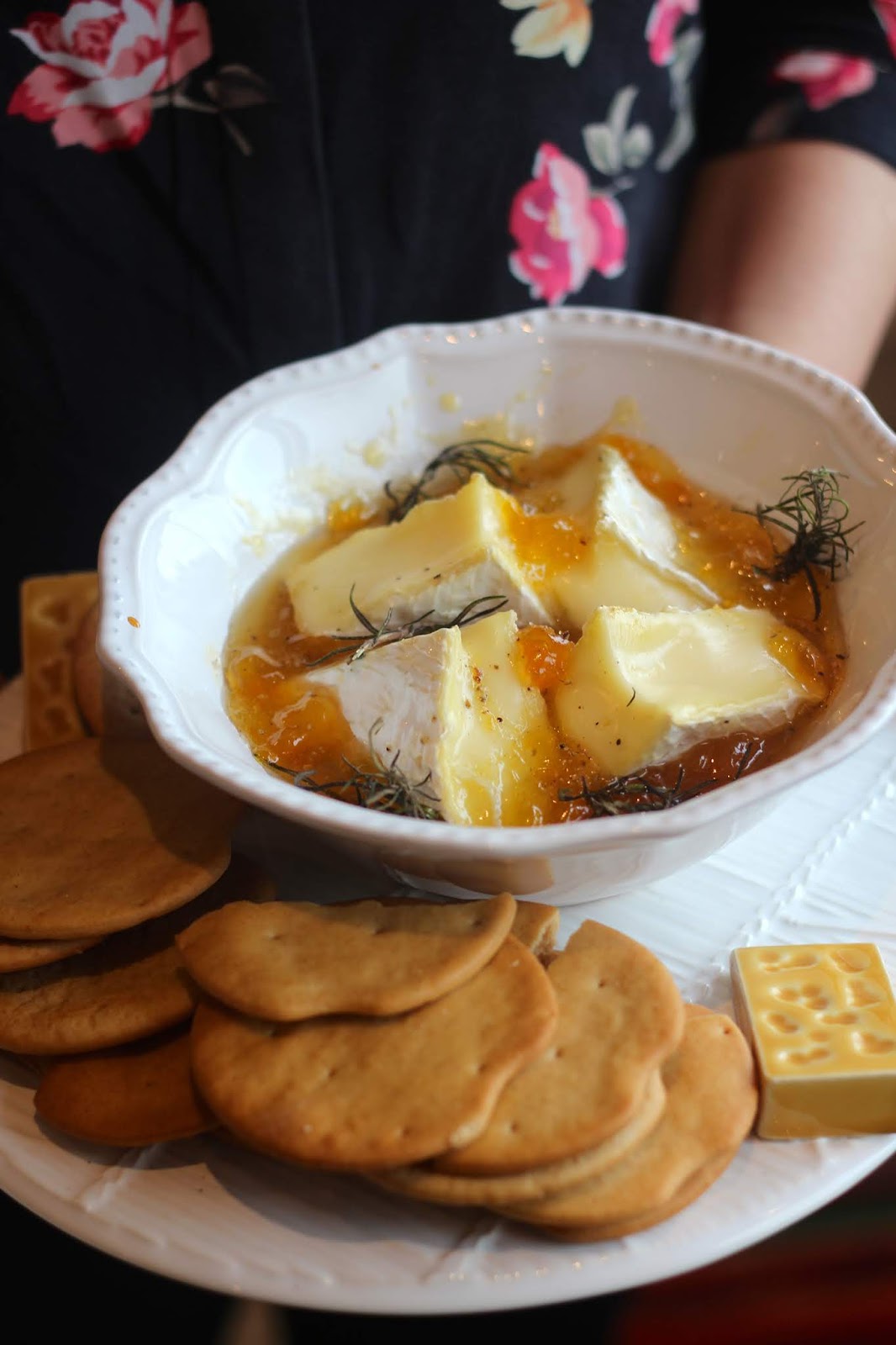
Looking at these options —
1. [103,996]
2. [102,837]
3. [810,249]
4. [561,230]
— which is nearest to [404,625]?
[102,837]

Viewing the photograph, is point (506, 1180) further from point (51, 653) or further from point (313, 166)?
point (313, 166)

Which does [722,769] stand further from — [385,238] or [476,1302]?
[385,238]

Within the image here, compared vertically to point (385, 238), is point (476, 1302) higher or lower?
lower

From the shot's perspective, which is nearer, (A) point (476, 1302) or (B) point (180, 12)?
(A) point (476, 1302)

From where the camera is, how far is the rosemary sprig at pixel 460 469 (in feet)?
5.80

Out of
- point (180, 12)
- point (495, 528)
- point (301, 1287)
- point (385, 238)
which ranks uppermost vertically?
point (180, 12)

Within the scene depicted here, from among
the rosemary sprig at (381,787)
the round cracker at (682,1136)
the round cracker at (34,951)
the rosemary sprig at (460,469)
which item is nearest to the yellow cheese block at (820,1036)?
the round cracker at (682,1136)

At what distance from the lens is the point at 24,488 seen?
1989mm

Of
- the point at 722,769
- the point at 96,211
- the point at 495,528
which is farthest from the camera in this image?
the point at 96,211

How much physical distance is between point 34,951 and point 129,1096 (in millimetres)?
183

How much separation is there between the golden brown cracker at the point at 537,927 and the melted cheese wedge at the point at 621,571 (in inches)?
18.0

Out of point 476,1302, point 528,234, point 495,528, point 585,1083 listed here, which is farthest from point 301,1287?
point 528,234

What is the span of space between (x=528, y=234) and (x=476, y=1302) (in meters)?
1.64

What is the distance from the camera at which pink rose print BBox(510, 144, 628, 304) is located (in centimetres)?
188
